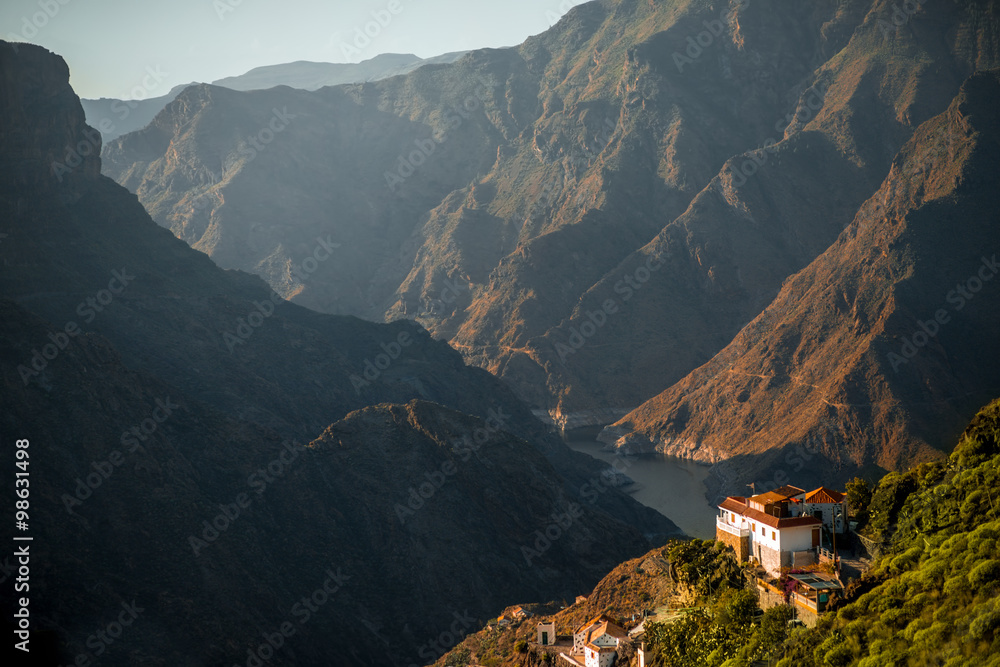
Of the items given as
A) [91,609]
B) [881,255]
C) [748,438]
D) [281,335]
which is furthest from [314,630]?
[881,255]

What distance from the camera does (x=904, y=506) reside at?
53000 mm

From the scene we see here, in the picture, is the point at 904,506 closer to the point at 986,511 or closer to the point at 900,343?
the point at 986,511

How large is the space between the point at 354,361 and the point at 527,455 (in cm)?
5175

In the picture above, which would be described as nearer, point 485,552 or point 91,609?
point 91,609

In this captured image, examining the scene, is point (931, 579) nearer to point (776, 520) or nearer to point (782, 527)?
point (782, 527)

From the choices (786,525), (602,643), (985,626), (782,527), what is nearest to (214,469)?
(602,643)

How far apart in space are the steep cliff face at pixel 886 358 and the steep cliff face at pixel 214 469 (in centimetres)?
3836

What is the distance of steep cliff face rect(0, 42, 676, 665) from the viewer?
283 feet

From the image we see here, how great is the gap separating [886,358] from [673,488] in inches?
1677

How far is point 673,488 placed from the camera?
16912 centimetres

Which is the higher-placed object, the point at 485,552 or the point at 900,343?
the point at 900,343

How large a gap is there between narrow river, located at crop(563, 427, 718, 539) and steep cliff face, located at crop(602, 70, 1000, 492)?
545cm

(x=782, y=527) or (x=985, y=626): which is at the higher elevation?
(x=782, y=527)

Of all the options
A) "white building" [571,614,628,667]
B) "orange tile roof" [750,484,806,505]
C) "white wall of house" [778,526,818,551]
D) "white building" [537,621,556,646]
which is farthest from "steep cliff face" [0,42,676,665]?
"white wall of house" [778,526,818,551]
